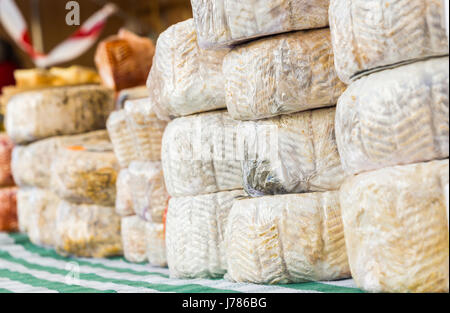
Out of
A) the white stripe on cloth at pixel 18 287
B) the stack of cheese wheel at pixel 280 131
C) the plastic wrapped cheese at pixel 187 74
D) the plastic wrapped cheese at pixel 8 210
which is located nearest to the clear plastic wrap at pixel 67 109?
the plastic wrapped cheese at pixel 8 210

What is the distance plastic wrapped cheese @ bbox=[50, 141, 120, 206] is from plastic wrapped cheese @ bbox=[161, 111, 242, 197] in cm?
81

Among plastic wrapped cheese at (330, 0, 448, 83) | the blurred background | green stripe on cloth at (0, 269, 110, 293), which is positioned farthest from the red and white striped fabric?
plastic wrapped cheese at (330, 0, 448, 83)

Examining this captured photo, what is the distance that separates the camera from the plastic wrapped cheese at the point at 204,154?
2262mm

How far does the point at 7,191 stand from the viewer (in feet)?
14.4

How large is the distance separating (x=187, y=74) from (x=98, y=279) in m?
0.69

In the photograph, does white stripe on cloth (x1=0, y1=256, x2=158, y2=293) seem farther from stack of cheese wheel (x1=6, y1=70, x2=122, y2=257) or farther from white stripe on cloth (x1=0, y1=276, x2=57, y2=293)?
stack of cheese wheel (x1=6, y1=70, x2=122, y2=257)

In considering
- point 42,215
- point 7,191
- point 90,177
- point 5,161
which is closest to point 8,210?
point 7,191

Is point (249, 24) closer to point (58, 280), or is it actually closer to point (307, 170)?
point (307, 170)

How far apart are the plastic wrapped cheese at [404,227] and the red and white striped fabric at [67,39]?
5.68ft

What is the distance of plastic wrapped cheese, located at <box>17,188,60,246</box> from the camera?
3.64 m

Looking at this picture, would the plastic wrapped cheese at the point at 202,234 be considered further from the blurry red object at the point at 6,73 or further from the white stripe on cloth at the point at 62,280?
the blurry red object at the point at 6,73

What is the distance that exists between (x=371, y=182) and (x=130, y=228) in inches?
57.4

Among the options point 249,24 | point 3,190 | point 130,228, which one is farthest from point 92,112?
point 249,24

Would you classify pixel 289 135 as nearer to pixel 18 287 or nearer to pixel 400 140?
pixel 400 140
